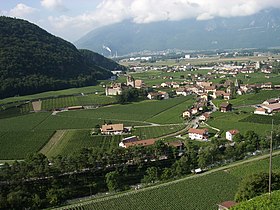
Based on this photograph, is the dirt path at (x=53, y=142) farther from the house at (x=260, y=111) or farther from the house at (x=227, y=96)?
the house at (x=227, y=96)

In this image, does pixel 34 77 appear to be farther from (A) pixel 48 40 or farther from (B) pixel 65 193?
(B) pixel 65 193

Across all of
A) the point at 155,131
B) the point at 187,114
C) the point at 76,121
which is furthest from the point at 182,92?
the point at 155,131

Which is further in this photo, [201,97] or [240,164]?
[201,97]

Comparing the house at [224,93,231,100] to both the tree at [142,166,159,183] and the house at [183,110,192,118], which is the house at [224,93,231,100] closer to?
the house at [183,110,192,118]

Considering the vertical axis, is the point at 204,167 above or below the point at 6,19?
below

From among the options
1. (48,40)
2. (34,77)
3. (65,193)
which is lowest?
(65,193)

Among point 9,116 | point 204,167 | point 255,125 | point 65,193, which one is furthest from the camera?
point 9,116

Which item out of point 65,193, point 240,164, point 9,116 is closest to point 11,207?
point 65,193
